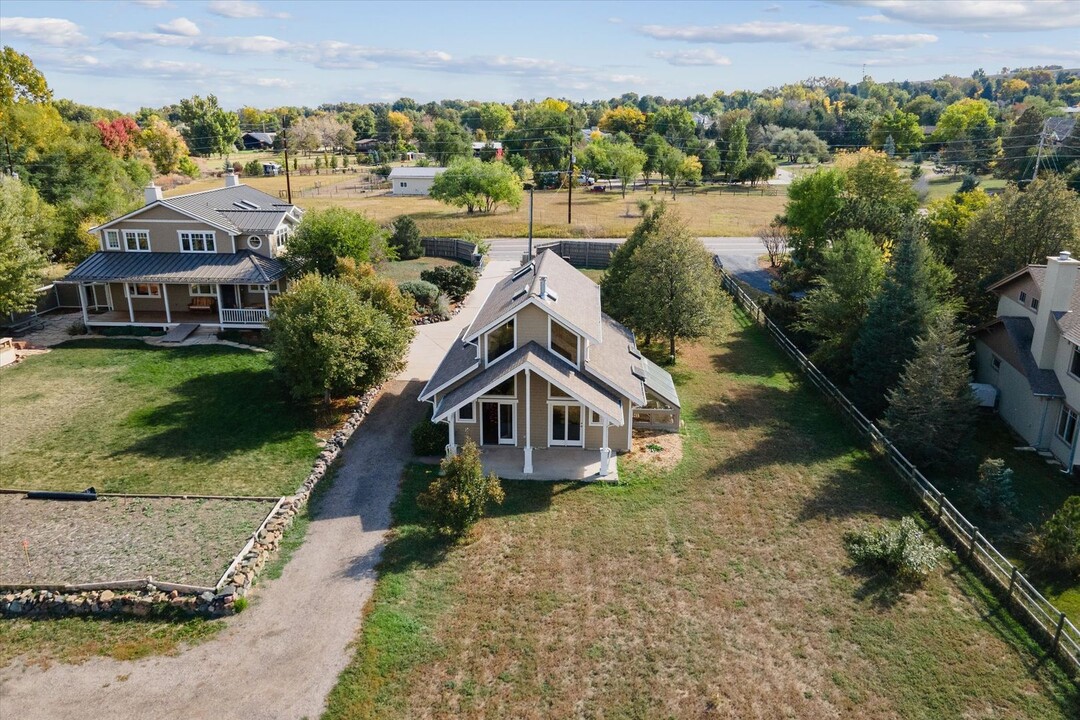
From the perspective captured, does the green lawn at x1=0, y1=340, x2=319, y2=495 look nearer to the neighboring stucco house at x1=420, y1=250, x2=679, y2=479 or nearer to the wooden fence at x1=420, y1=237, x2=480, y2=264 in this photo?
the neighboring stucco house at x1=420, y1=250, x2=679, y2=479

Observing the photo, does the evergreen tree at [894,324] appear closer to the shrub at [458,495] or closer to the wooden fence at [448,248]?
the shrub at [458,495]

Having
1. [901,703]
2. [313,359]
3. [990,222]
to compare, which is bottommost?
[901,703]

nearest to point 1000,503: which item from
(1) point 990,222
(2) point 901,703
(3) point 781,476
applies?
(3) point 781,476

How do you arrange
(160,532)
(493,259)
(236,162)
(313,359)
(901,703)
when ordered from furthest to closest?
(236,162)
(493,259)
(313,359)
(160,532)
(901,703)

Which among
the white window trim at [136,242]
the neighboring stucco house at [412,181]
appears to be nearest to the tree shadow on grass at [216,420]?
the white window trim at [136,242]

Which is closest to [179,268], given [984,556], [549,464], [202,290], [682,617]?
[202,290]

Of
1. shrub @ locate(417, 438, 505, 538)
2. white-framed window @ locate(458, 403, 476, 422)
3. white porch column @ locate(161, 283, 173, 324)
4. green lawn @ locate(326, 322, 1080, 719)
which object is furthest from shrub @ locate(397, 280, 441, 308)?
shrub @ locate(417, 438, 505, 538)

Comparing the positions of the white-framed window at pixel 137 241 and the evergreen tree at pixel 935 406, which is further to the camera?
the white-framed window at pixel 137 241

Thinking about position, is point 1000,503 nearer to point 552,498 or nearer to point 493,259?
point 552,498
